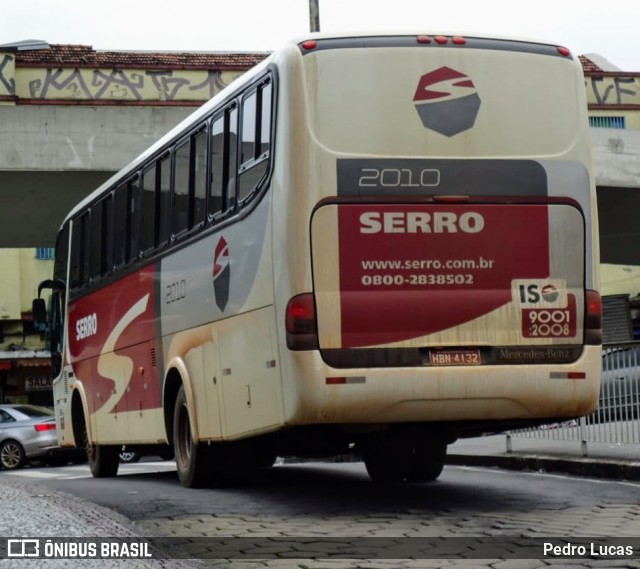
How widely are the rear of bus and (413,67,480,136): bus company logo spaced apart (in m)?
0.01

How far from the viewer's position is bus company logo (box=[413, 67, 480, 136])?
10.8 meters

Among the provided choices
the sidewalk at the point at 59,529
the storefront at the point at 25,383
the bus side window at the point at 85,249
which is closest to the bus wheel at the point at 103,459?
the bus side window at the point at 85,249

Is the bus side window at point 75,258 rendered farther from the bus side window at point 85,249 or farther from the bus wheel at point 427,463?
the bus wheel at point 427,463

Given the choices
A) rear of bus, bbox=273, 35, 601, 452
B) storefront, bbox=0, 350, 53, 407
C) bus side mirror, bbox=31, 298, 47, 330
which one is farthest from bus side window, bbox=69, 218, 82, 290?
storefront, bbox=0, 350, 53, 407

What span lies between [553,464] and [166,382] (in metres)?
4.56

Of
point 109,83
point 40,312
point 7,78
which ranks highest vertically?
point 7,78

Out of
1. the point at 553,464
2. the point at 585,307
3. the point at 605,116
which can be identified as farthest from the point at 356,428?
the point at 605,116

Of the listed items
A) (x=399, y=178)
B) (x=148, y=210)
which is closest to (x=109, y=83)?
(x=148, y=210)

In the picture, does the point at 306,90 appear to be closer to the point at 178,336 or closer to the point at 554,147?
the point at 554,147

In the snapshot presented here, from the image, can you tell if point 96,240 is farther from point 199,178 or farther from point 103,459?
point 199,178

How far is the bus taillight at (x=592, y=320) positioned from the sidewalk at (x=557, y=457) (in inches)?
134

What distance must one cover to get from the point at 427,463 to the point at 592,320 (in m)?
3.89

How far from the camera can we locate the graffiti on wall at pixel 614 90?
4225cm

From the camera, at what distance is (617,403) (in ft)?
51.2
